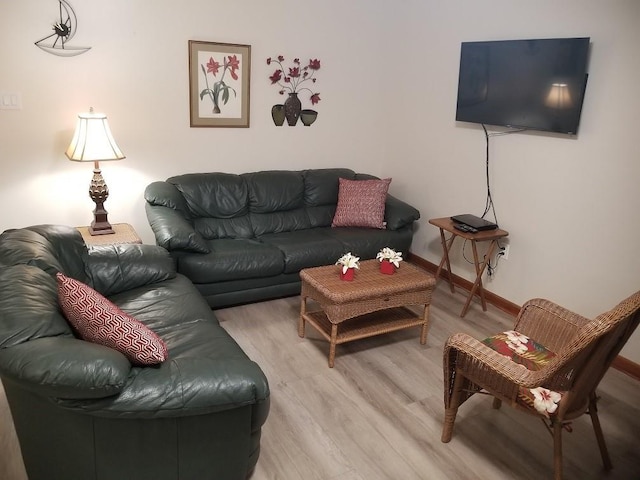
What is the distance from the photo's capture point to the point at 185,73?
3.95 metres

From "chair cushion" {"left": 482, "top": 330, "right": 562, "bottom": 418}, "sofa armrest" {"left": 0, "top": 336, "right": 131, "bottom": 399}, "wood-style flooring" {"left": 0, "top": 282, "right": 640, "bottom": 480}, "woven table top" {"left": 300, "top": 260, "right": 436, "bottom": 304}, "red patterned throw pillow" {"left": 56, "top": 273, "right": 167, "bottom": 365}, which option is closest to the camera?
"sofa armrest" {"left": 0, "top": 336, "right": 131, "bottom": 399}

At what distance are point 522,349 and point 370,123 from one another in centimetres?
310

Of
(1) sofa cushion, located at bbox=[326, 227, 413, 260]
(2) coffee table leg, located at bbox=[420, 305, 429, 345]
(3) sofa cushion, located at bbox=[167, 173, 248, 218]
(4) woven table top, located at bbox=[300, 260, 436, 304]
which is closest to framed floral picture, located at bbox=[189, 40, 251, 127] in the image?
(3) sofa cushion, located at bbox=[167, 173, 248, 218]

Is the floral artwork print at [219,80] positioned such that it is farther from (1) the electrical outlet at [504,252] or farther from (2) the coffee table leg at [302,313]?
(1) the electrical outlet at [504,252]

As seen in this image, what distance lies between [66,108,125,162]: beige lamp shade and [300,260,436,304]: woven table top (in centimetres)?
165

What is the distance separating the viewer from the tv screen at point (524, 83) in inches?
122

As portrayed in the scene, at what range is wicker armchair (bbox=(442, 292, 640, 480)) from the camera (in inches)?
70.4

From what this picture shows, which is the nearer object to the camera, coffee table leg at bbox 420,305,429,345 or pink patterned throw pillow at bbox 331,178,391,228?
coffee table leg at bbox 420,305,429,345

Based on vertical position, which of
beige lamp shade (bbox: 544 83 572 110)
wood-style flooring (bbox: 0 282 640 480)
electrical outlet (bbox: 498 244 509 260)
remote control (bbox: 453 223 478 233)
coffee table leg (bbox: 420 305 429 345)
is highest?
beige lamp shade (bbox: 544 83 572 110)

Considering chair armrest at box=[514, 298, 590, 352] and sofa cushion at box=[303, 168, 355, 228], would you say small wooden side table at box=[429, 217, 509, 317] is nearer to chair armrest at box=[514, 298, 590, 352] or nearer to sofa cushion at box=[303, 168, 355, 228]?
sofa cushion at box=[303, 168, 355, 228]

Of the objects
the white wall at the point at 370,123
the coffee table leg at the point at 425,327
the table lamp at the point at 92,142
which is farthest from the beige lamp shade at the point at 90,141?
the coffee table leg at the point at 425,327

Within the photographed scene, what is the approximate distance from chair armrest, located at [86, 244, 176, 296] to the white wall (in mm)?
1210

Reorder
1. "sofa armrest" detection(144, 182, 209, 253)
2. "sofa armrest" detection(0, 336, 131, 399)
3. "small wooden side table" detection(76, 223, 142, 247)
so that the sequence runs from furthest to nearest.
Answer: "small wooden side table" detection(76, 223, 142, 247) < "sofa armrest" detection(144, 182, 209, 253) < "sofa armrest" detection(0, 336, 131, 399)

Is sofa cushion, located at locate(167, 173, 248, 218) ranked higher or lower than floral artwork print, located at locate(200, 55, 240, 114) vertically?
lower
